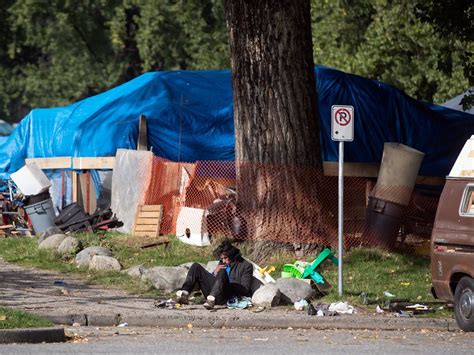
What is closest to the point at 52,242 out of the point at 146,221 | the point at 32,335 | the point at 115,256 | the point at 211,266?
the point at 115,256

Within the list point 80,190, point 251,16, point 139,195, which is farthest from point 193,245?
point 80,190

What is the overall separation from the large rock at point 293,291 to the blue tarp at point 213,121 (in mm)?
8647

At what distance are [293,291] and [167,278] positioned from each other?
79.4 inches

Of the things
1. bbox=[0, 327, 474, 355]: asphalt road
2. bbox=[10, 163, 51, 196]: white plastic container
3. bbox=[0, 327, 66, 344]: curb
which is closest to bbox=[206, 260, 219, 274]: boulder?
bbox=[0, 327, 474, 355]: asphalt road

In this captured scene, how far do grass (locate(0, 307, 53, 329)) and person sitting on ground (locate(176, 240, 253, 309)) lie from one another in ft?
8.84

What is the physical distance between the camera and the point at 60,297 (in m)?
15.2

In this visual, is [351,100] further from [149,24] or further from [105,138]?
[149,24]

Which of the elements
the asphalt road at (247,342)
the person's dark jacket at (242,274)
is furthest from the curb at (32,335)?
the person's dark jacket at (242,274)

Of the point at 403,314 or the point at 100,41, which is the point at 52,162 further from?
the point at 100,41

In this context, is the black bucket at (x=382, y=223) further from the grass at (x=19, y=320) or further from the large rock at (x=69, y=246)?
the grass at (x=19, y=320)

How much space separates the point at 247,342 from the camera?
11781 mm

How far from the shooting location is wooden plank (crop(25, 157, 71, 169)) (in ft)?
81.4

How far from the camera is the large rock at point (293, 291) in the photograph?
48.8 ft

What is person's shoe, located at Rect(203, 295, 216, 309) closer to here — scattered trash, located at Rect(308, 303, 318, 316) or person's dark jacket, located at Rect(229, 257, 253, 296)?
A: person's dark jacket, located at Rect(229, 257, 253, 296)
